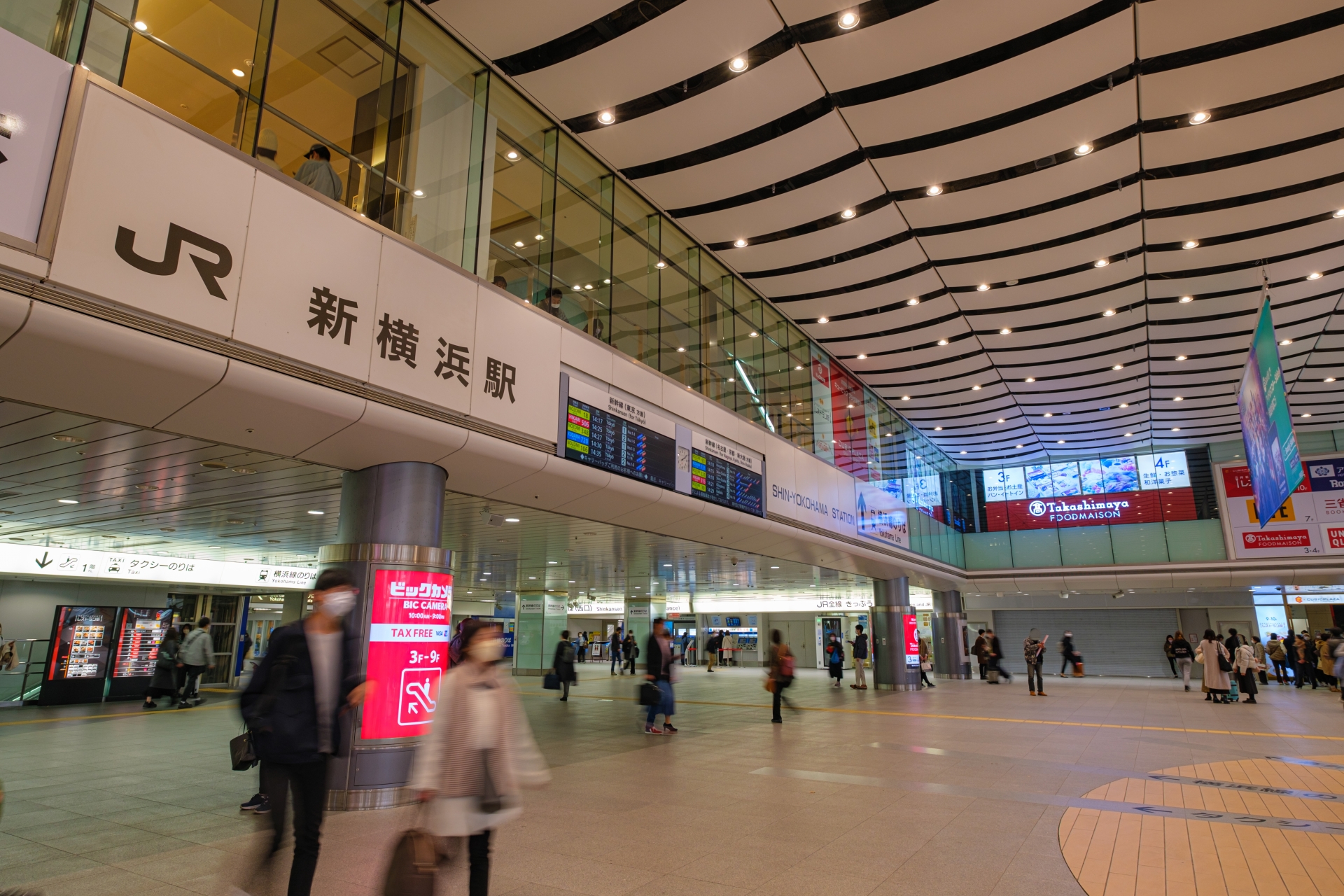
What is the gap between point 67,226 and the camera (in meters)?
4.49

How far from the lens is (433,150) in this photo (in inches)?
320

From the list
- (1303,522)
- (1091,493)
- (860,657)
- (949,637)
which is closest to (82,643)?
(860,657)

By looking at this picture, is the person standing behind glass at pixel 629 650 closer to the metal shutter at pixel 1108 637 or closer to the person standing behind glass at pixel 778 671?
the person standing behind glass at pixel 778 671

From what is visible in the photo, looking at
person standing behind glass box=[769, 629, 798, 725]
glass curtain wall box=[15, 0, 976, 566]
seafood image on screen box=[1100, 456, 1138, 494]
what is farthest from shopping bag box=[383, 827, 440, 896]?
seafood image on screen box=[1100, 456, 1138, 494]

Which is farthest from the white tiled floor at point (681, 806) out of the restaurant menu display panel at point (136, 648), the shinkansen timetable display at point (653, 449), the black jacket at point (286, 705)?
the shinkansen timetable display at point (653, 449)

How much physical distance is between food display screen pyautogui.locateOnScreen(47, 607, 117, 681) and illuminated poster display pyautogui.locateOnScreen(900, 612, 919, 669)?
19377 mm

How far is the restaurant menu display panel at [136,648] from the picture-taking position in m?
15.8

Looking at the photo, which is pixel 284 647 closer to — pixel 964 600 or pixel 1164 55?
pixel 1164 55

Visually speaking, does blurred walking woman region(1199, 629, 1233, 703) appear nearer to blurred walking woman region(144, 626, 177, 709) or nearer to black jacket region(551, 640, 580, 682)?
black jacket region(551, 640, 580, 682)

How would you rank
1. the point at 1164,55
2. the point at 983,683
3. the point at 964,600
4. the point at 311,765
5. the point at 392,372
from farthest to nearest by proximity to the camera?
the point at 964,600 → the point at 983,683 → the point at 1164,55 → the point at 392,372 → the point at 311,765

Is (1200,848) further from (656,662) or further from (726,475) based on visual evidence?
(726,475)

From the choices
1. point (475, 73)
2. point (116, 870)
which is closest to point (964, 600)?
point (475, 73)

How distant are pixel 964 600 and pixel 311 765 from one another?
34.3 m

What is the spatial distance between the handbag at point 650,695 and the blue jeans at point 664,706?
0.06m
